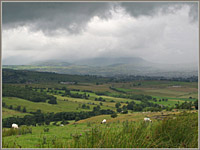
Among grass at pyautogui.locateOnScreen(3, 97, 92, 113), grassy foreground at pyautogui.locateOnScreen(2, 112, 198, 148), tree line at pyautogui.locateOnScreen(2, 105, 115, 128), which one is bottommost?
grass at pyautogui.locateOnScreen(3, 97, 92, 113)

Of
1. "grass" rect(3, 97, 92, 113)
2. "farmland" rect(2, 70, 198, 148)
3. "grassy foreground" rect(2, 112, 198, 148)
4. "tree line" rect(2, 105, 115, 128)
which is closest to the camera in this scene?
"grassy foreground" rect(2, 112, 198, 148)

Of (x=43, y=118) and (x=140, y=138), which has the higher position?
(x=140, y=138)

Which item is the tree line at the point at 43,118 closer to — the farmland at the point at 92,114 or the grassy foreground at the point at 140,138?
the farmland at the point at 92,114

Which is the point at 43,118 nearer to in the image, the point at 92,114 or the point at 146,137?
the point at 92,114

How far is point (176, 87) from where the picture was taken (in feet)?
319

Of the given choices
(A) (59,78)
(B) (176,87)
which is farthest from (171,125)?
(A) (59,78)

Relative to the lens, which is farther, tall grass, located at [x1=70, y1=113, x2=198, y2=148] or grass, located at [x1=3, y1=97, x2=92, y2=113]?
grass, located at [x1=3, y1=97, x2=92, y2=113]

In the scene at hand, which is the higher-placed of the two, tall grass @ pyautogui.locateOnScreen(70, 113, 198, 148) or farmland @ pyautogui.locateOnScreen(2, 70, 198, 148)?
tall grass @ pyautogui.locateOnScreen(70, 113, 198, 148)

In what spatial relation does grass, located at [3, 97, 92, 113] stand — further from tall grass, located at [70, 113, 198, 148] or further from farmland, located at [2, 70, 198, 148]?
tall grass, located at [70, 113, 198, 148]

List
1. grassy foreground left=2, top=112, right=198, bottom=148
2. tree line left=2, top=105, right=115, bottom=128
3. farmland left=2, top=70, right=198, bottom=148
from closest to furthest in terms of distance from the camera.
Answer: grassy foreground left=2, top=112, right=198, bottom=148
farmland left=2, top=70, right=198, bottom=148
tree line left=2, top=105, right=115, bottom=128

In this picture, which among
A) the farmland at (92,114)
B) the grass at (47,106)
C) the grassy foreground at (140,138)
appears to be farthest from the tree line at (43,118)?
the grassy foreground at (140,138)

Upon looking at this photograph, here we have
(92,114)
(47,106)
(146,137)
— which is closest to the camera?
(146,137)

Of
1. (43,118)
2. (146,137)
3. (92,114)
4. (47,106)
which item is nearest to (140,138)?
(146,137)

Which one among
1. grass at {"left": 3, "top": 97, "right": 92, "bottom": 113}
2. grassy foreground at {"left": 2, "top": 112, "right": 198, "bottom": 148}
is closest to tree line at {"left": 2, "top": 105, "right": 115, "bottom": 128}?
grass at {"left": 3, "top": 97, "right": 92, "bottom": 113}
